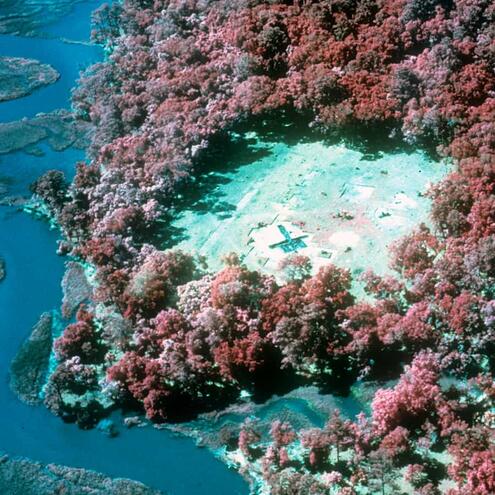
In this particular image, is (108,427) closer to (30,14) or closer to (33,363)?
(33,363)

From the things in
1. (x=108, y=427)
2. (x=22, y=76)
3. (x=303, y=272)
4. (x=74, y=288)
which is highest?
(x=22, y=76)

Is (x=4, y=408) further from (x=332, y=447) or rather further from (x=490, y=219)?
(x=490, y=219)

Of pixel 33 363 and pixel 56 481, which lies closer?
pixel 56 481

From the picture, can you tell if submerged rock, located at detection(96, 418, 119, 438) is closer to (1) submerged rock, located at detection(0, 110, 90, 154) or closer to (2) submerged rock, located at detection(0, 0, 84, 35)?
(1) submerged rock, located at detection(0, 110, 90, 154)

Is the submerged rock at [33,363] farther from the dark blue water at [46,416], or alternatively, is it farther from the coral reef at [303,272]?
the coral reef at [303,272]

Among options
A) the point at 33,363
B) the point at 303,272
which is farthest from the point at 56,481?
the point at 303,272

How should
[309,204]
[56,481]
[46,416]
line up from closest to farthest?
[56,481] → [46,416] → [309,204]
